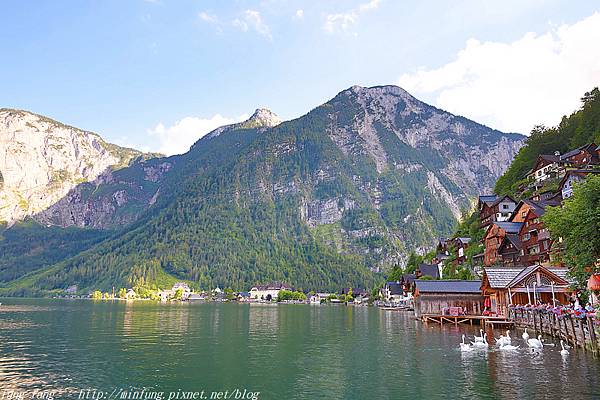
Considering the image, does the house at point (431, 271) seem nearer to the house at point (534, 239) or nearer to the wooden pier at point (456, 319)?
the house at point (534, 239)

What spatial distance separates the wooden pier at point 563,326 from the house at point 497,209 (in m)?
42.2

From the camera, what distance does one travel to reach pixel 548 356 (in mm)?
39969

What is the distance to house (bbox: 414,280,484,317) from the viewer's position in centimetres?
8000

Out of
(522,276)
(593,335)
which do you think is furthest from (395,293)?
(593,335)

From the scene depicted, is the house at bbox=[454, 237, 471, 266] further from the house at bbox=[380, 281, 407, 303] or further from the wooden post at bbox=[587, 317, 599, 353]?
the wooden post at bbox=[587, 317, 599, 353]

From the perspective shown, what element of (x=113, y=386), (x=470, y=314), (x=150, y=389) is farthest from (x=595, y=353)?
(x=470, y=314)

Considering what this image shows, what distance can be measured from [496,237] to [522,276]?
27.2 metres

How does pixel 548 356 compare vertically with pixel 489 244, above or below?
below

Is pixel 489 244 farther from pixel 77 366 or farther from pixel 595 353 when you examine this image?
pixel 77 366

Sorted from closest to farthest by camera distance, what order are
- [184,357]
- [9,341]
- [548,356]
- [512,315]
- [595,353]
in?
[595,353] < [548,356] < [184,357] < [9,341] < [512,315]

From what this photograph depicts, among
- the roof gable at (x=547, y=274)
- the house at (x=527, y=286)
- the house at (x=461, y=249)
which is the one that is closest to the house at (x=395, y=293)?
the house at (x=461, y=249)

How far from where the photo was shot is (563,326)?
4638 cm

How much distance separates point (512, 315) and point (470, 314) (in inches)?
496

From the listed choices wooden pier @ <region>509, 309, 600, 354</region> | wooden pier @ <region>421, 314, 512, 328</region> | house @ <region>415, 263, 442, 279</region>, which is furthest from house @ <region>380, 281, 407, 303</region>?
wooden pier @ <region>509, 309, 600, 354</region>
